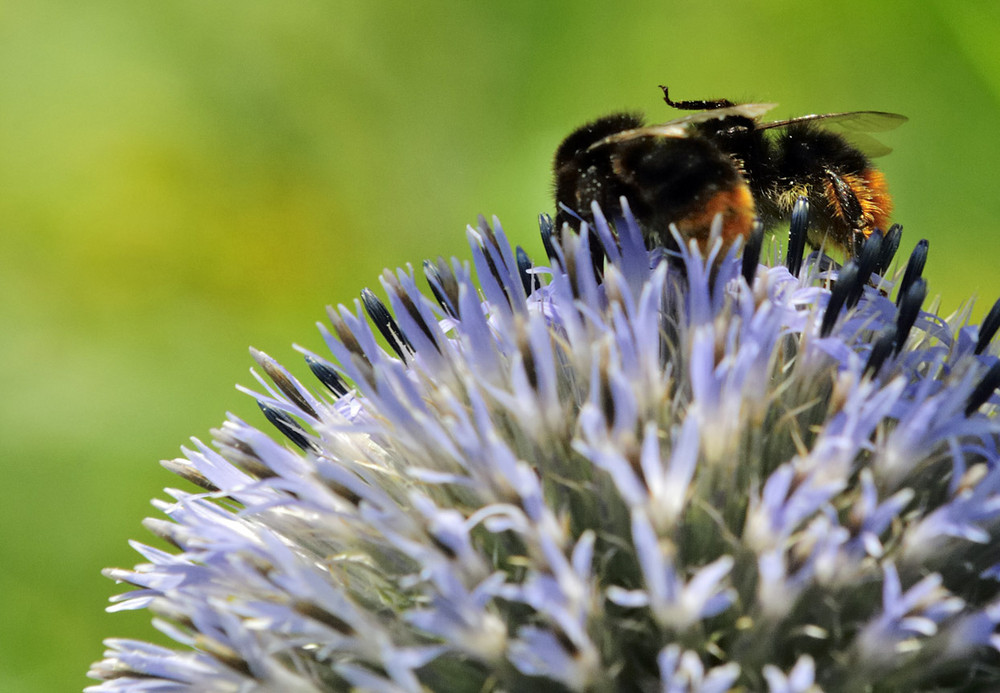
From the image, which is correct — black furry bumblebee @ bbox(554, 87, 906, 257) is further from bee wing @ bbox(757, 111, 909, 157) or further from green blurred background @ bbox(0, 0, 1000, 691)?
green blurred background @ bbox(0, 0, 1000, 691)

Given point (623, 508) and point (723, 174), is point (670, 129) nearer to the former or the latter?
point (723, 174)

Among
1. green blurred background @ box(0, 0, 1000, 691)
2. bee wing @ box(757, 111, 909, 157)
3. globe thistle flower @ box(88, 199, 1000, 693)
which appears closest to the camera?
globe thistle flower @ box(88, 199, 1000, 693)

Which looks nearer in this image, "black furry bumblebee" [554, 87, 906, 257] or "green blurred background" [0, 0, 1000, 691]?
"black furry bumblebee" [554, 87, 906, 257]

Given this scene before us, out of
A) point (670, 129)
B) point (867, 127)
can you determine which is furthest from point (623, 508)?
point (867, 127)

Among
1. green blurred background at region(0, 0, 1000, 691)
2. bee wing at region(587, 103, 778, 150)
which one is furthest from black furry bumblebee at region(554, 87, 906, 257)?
green blurred background at region(0, 0, 1000, 691)

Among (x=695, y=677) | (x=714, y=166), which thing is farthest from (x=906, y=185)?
(x=695, y=677)

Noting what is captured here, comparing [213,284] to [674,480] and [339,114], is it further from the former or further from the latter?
[674,480]
